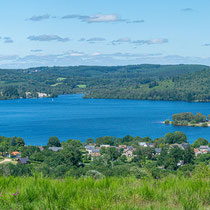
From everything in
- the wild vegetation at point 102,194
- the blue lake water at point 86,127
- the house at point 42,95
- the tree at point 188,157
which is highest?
the wild vegetation at point 102,194

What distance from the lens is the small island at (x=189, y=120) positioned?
75269 mm

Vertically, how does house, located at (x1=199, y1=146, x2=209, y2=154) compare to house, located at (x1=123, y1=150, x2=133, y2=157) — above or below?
above

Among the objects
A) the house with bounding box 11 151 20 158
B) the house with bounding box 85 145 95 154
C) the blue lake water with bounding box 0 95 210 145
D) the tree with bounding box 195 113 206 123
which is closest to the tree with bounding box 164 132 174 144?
the blue lake water with bounding box 0 95 210 145

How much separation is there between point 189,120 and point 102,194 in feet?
258

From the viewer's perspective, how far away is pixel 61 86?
626ft

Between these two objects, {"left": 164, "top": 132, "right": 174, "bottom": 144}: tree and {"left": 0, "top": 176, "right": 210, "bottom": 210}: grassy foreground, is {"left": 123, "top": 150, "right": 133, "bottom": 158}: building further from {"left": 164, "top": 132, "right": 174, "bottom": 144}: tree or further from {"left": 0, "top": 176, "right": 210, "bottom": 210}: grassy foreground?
{"left": 0, "top": 176, "right": 210, "bottom": 210}: grassy foreground

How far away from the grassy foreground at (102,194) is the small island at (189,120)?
72.3 m

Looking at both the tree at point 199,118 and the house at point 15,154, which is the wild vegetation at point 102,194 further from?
the tree at point 199,118

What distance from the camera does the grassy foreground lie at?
2.97 m

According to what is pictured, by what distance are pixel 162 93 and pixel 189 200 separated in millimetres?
136025

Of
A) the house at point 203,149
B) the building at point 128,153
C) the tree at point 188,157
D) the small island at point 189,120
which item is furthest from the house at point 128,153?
the small island at point 189,120

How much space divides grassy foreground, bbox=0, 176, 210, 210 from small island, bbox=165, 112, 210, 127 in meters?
72.3

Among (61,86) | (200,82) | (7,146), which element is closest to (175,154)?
(7,146)

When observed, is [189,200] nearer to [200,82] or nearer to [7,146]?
[7,146]
